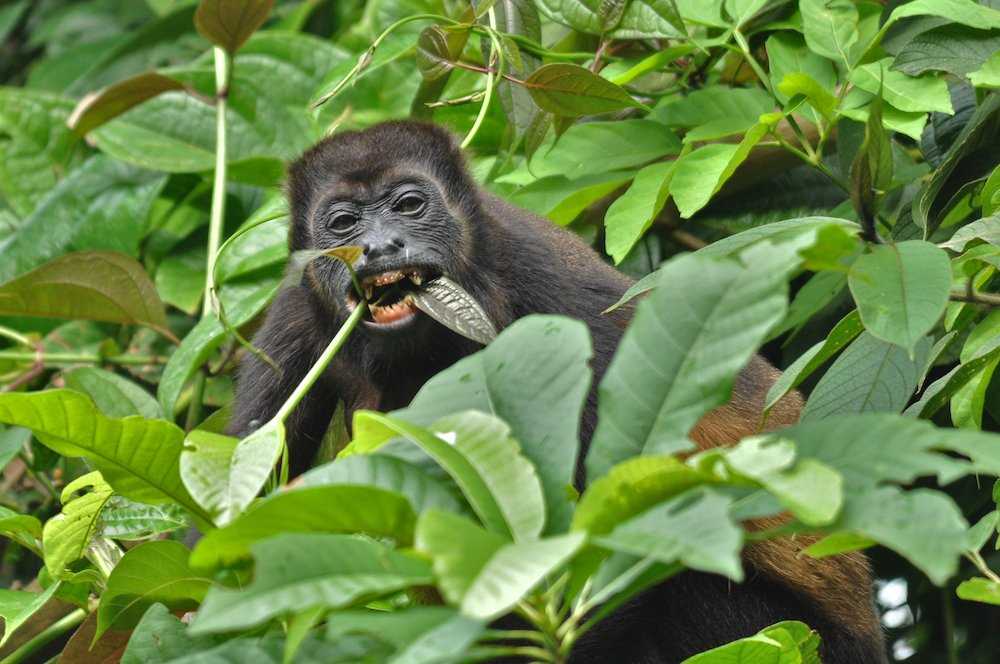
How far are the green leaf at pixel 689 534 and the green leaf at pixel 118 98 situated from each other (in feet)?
13.2

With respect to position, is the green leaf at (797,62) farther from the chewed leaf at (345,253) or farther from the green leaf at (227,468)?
the green leaf at (227,468)

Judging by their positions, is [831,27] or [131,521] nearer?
[131,521]

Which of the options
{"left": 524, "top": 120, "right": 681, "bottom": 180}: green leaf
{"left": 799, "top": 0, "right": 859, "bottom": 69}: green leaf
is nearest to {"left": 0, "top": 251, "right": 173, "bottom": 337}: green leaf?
{"left": 524, "top": 120, "right": 681, "bottom": 180}: green leaf

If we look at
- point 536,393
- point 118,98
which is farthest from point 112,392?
point 536,393

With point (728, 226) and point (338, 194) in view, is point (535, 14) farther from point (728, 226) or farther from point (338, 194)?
point (728, 226)

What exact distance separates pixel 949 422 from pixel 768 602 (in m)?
0.90

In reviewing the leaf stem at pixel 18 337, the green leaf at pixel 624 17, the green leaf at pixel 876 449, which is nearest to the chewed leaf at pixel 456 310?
the green leaf at pixel 876 449

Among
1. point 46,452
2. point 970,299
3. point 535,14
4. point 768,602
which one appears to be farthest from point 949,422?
point 46,452

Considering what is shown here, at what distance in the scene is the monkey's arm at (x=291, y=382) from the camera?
4.29 metres

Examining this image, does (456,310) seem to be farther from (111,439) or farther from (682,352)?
(682,352)

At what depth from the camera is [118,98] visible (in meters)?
5.30

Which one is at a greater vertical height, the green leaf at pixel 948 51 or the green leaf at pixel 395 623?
the green leaf at pixel 395 623

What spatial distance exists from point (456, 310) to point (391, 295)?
2.62ft

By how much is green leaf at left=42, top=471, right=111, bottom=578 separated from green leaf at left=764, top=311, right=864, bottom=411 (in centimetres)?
142
